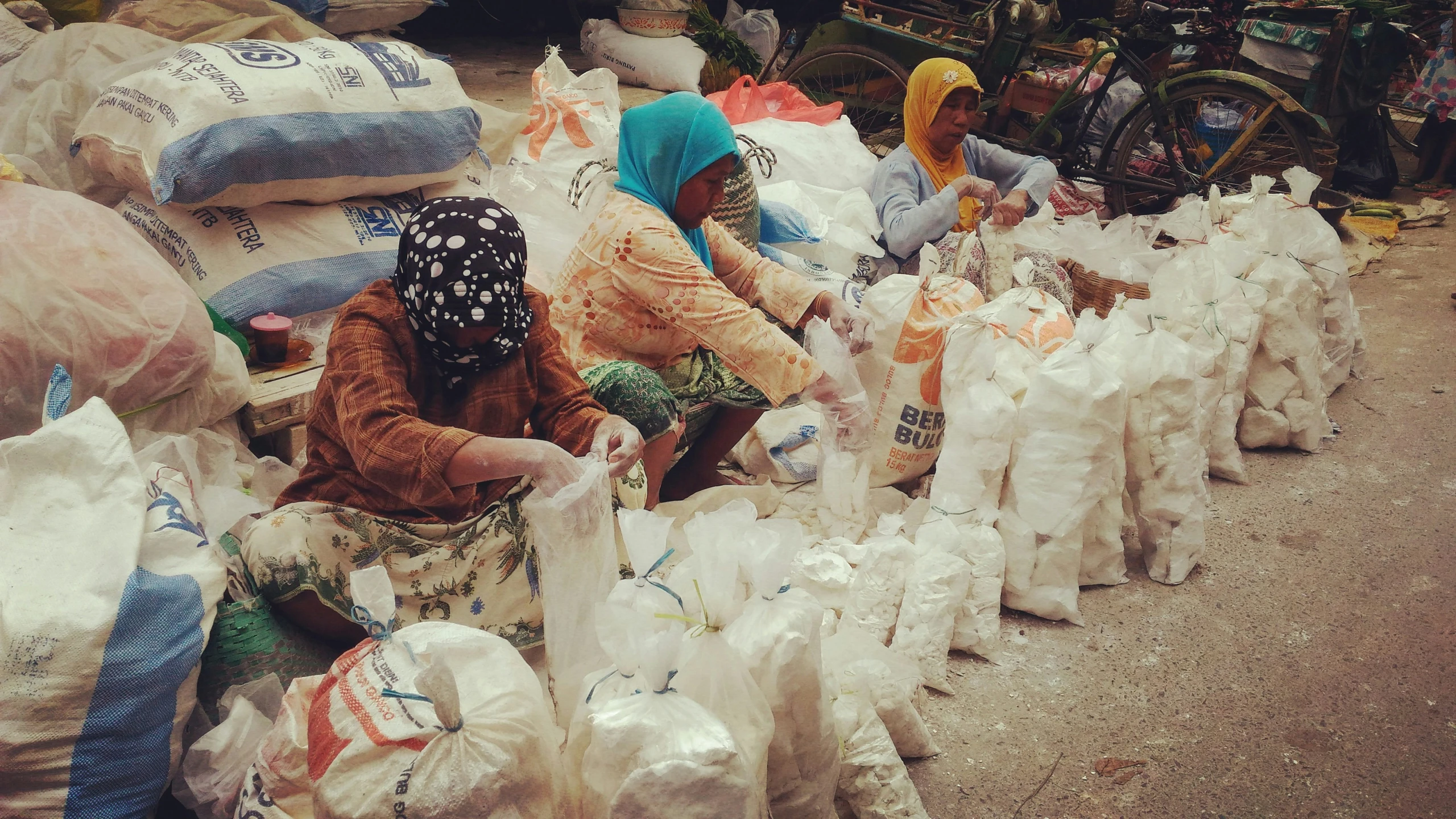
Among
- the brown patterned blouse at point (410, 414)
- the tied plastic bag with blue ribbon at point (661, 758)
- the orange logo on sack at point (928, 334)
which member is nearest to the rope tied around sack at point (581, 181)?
the orange logo on sack at point (928, 334)

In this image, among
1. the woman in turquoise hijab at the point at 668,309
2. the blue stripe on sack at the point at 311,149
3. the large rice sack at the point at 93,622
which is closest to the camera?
the large rice sack at the point at 93,622

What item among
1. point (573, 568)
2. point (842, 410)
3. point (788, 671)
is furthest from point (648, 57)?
point (788, 671)

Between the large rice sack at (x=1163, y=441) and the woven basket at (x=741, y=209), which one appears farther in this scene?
the woven basket at (x=741, y=209)

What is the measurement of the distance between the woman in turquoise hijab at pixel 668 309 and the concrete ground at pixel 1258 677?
77cm

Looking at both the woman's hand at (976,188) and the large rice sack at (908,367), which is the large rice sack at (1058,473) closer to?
the large rice sack at (908,367)

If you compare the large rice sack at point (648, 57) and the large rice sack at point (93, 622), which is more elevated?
the large rice sack at point (93, 622)

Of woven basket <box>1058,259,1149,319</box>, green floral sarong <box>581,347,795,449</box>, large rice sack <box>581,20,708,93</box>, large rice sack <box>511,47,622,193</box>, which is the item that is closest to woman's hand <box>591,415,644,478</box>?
green floral sarong <box>581,347,795,449</box>

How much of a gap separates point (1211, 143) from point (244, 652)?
4.82 metres

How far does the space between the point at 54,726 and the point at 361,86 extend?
186 cm

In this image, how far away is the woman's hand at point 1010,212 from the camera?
3104mm

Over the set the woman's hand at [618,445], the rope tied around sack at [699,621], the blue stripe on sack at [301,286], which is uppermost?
the rope tied around sack at [699,621]

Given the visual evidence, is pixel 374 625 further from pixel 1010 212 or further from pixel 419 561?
pixel 1010 212

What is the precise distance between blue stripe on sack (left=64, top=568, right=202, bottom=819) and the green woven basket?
0.16 m

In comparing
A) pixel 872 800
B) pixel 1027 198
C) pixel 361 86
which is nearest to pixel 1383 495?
pixel 1027 198
